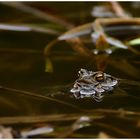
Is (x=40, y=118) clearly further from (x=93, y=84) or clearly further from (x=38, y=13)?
(x=38, y=13)

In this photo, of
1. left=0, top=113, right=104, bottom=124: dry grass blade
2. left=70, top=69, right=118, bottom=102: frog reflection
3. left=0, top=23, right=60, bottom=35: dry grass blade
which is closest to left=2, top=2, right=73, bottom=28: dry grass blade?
left=0, top=23, right=60, bottom=35: dry grass blade

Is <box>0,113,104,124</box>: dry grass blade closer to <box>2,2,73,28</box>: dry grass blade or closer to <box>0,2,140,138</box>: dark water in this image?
<box>0,2,140,138</box>: dark water

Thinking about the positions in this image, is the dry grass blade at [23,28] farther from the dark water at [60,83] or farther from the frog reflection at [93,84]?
the frog reflection at [93,84]

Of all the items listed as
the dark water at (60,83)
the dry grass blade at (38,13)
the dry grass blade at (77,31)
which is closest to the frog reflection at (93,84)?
the dark water at (60,83)

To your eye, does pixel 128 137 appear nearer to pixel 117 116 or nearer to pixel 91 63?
pixel 117 116

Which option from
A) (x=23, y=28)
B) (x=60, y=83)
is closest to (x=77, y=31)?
(x=23, y=28)

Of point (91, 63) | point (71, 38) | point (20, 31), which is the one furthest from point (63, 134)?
point (20, 31)
